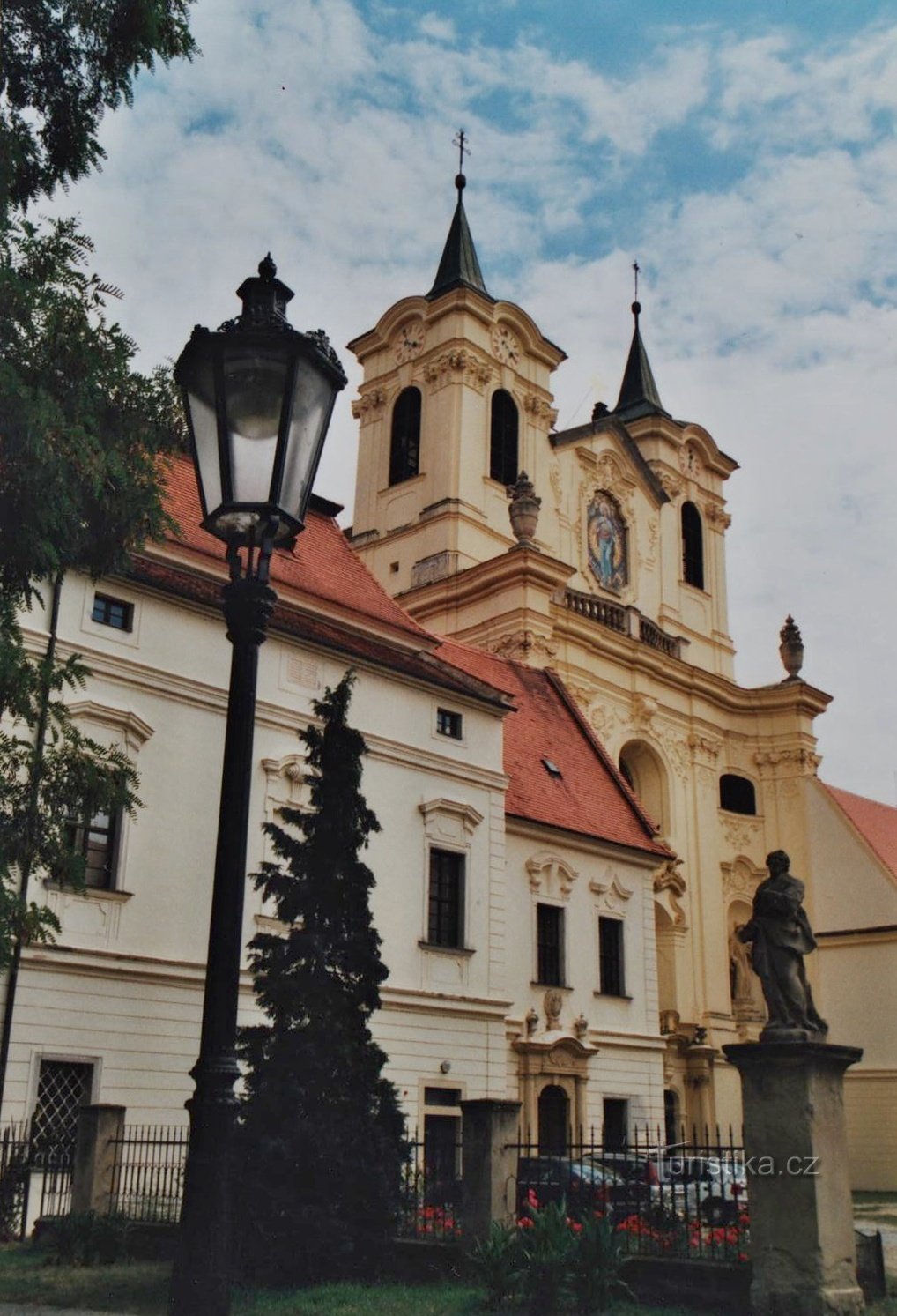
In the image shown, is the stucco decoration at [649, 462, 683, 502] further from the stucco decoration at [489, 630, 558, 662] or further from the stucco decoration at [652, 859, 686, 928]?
the stucco decoration at [652, 859, 686, 928]

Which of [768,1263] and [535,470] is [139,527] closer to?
[768,1263]

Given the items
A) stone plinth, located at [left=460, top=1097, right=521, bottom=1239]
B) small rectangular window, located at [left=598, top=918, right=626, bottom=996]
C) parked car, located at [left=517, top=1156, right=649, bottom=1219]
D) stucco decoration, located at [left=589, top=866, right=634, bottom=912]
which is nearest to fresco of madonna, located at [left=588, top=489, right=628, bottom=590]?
stucco decoration, located at [left=589, top=866, right=634, bottom=912]

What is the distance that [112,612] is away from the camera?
19438 mm

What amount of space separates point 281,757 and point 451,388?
21583 mm

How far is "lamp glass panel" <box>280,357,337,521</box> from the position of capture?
639 cm

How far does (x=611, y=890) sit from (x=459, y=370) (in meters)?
18.1

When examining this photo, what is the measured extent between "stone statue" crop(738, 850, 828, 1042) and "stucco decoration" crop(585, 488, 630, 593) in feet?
104

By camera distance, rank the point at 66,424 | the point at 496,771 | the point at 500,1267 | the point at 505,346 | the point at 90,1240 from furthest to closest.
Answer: the point at 505,346 < the point at 496,771 < the point at 90,1240 < the point at 500,1267 < the point at 66,424

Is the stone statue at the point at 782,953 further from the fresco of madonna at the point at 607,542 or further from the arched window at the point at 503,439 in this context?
the fresco of madonna at the point at 607,542

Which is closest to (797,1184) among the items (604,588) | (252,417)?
(252,417)

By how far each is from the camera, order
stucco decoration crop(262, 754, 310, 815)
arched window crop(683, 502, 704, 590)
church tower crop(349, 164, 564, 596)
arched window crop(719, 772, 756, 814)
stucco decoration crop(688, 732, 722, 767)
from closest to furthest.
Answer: stucco decoration crop(262, 754, 310, 815) < church tower crop(349, 164, 564, 596) < stucco decoration crop(688, 732, 722, 767) < arched window crop(719, 772, 756, 814) < arched window crop(683, 502, 704, 590)

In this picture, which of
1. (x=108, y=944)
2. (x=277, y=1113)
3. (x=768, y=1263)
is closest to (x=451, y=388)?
(x=108, y=944)

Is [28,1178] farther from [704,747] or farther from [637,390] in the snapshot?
[637,390]

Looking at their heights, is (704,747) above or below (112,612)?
above
